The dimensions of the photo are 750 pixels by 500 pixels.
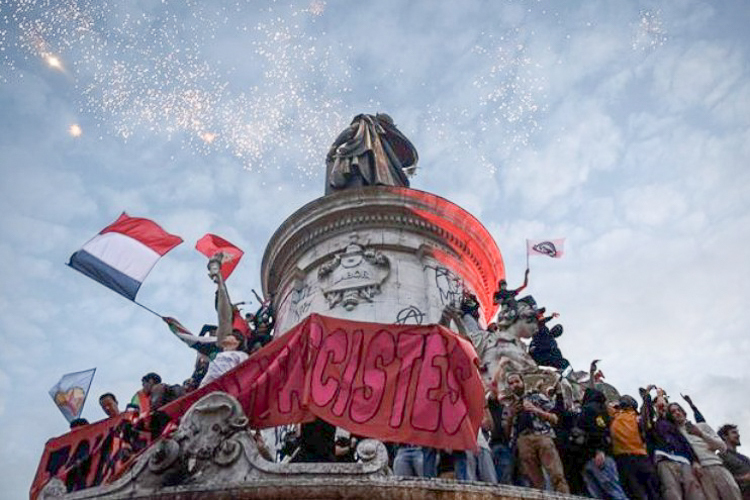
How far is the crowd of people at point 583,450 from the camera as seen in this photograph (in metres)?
7.50

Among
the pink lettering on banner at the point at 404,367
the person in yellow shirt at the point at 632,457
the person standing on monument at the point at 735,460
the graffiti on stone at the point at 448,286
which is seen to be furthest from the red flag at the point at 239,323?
A: the person standing on monument at the point at 735,460

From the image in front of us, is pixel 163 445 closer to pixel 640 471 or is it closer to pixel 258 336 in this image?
pixel 640 471

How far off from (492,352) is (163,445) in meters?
6.68

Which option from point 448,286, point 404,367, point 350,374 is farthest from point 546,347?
point 350,374

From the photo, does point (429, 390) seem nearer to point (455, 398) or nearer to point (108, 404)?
point (455, 398)

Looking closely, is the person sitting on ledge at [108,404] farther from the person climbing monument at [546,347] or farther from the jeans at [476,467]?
the person climbing monument at [546,347]

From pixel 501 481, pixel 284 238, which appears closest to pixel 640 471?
pixel 501 481

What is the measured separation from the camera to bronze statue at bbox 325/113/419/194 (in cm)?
1742

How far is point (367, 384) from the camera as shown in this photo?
761cm

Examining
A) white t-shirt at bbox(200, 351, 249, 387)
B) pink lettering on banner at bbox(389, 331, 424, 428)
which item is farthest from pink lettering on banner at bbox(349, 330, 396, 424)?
white t-shirt at bbox(200, 351, 249, 387)

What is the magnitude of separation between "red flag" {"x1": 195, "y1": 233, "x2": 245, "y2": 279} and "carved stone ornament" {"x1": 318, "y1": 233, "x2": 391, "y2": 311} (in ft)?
9.16

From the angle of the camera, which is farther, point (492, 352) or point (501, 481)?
point (492, 352)

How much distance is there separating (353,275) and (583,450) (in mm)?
6635

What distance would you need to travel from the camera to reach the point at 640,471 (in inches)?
314
